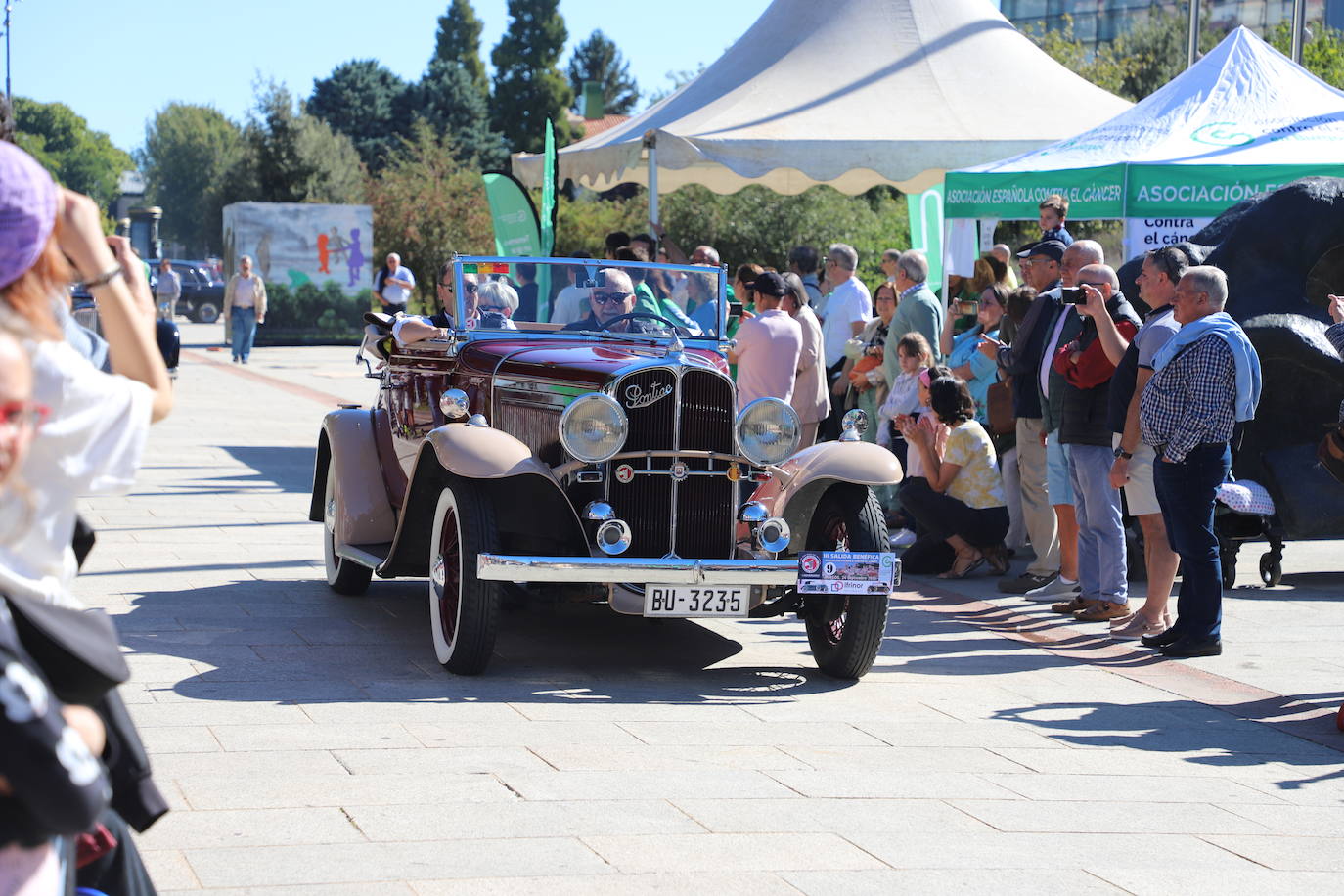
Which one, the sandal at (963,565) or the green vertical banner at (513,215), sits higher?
the green vertical banner at (513,215)

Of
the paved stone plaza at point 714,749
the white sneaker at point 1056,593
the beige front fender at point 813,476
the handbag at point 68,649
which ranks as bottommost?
the paved stone plaza at point 714,749

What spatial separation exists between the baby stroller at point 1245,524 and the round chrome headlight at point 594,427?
4148 mm

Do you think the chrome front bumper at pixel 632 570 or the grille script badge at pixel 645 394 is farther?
the grille script badge at pixel 645 394

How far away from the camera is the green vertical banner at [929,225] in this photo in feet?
49.7

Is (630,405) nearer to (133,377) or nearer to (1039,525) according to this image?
(1039,525)

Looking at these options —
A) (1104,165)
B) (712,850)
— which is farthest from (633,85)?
(712,850)

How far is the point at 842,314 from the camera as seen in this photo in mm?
12625

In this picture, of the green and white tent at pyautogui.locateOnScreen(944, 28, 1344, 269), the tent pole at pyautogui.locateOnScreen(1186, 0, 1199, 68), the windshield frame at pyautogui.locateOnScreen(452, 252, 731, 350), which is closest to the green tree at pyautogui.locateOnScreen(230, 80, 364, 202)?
the tent pole at pyautogui.locateOnScreen(1186, 0, 1199, 68)

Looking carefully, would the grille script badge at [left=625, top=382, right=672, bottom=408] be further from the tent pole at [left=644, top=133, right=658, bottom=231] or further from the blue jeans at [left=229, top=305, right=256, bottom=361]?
the blue jeans at [left=229, top=305, right=256, bottom=361]

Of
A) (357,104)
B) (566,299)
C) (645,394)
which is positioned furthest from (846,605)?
(357,104)

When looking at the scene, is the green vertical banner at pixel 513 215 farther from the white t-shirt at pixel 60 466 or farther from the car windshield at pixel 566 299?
the white t-shirt at pixel 60 466

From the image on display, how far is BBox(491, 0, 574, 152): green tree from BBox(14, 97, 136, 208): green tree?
4833 centimetres

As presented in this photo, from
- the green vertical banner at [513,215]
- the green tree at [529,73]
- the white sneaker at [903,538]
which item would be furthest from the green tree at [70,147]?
the white sneaker at [903,538]

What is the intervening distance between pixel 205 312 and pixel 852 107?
34921 millimetres
